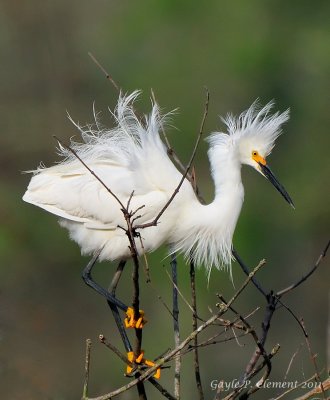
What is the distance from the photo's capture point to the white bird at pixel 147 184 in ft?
14.5

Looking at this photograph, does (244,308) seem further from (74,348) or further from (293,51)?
(293,51)

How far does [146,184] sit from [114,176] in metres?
0.13

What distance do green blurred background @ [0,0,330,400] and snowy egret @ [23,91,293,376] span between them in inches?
195

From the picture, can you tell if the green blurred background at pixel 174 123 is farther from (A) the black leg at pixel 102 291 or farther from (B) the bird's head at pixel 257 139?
(B) the bird's head at pixel 257 139

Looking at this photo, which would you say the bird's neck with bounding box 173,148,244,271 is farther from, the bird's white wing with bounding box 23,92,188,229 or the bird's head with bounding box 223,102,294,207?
the bird's white wing with bounding box 23,92,188,229

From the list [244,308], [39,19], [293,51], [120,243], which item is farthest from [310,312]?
[120,243]

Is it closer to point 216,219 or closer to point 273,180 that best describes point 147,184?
point 216,219

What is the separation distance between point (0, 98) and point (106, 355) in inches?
131

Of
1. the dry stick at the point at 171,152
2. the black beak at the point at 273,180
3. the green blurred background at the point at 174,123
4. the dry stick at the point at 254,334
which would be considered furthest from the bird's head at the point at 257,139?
the green blurred background at the point at 174,123

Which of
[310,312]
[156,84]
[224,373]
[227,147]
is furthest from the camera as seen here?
[156,84]

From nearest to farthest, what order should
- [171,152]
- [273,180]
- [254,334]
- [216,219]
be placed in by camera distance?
[254,334] < [171,152] < [273,180] < [216,219]

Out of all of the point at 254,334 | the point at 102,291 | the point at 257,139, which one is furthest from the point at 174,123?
the point at 254,334

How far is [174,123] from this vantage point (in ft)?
37.9

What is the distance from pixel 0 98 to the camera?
1308 cm
